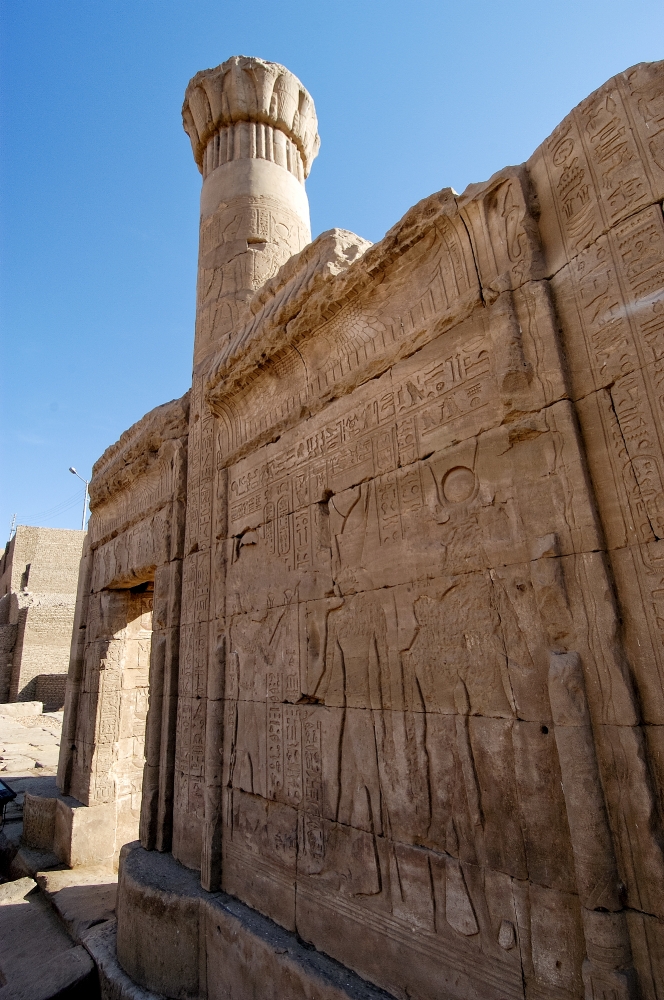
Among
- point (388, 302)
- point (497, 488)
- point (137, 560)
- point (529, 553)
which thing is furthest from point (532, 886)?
point (137, 560)

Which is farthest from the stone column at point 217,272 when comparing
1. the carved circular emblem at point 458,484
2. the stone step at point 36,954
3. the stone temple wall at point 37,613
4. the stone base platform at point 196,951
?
the stone temple wall at point 37,613

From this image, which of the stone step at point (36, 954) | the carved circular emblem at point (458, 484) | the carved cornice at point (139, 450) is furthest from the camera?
the carved cornice at point (139, 450)

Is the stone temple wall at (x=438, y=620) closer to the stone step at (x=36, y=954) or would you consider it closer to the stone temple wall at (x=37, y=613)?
the stone step at (x=36, y=954)

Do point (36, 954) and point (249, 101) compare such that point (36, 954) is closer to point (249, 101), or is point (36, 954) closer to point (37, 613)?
point (249, 101)

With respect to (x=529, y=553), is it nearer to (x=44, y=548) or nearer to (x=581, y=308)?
(x=581, y=308)

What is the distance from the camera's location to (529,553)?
2.16 metres

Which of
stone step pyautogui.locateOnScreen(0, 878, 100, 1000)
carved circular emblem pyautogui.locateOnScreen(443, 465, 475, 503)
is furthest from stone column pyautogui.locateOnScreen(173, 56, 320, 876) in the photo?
carved circular emblem pyautogui.locateOnScreen(443, 465, 475, 503)

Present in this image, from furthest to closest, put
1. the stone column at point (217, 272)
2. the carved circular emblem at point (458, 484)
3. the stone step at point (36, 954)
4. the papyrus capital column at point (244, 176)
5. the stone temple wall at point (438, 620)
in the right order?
the papyrus capital column at point (244, 176) → the stone column at point (217, 272) → the stone step at point (36, 954) → the carved circular emblem at point (458, 484) → the stone temple wall at point (438, 620)

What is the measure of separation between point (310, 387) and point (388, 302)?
0.74 meters

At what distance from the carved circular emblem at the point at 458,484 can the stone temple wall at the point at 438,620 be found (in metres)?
0.01

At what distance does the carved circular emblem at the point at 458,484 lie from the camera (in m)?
2.46

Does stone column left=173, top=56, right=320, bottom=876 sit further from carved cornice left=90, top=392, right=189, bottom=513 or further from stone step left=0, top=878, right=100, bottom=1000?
stone step left=0, top=878, right=100, bottom=1000

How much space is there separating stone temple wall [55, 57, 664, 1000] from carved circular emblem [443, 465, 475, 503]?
1cm

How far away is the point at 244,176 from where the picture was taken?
5457mm
